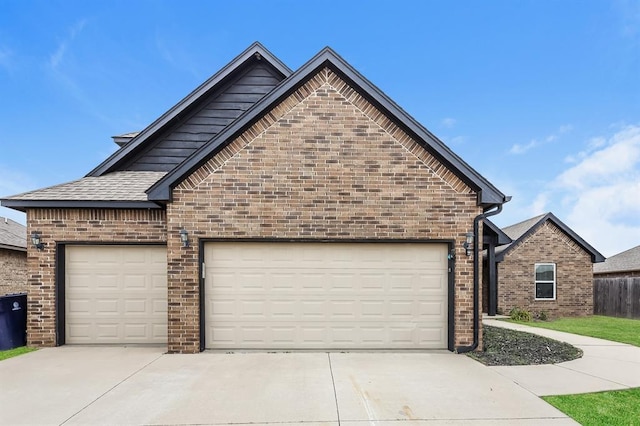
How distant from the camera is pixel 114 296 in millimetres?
7727

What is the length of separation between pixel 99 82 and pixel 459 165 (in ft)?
55.3

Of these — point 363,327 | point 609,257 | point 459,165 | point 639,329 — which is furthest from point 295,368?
point 609,257

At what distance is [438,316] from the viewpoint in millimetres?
7234

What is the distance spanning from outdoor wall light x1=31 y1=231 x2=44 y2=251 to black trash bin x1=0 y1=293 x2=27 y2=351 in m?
1.29

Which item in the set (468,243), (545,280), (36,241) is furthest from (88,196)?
(545,280)

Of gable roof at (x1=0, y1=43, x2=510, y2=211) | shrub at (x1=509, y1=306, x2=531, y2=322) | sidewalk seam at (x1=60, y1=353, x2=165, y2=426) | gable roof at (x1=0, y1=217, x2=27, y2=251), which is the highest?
gable roof at (x1=0, y1=43, x2=510, y2=211)

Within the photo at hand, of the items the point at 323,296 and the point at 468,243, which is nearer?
the point at 468,243

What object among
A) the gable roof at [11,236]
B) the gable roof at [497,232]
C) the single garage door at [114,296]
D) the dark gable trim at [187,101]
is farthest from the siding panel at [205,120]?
the gable roof at [11,236]

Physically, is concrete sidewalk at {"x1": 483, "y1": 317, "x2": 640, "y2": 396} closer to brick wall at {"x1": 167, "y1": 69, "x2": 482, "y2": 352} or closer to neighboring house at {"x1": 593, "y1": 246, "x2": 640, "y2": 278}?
brick wall at {"x1": 167, "y1": 69, "x2": 482, "y2": 352}

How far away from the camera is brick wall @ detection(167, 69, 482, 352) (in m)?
7.08

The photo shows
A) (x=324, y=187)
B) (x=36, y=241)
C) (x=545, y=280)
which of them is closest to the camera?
(x=324, y=187)

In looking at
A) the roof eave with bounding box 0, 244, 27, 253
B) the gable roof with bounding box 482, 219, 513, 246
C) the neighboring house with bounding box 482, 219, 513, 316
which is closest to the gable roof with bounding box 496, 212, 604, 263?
the neighboring house with bounding box 482, 219, 513, 316

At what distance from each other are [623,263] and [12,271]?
3076 centimetres

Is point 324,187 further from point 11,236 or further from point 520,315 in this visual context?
point 11,236
